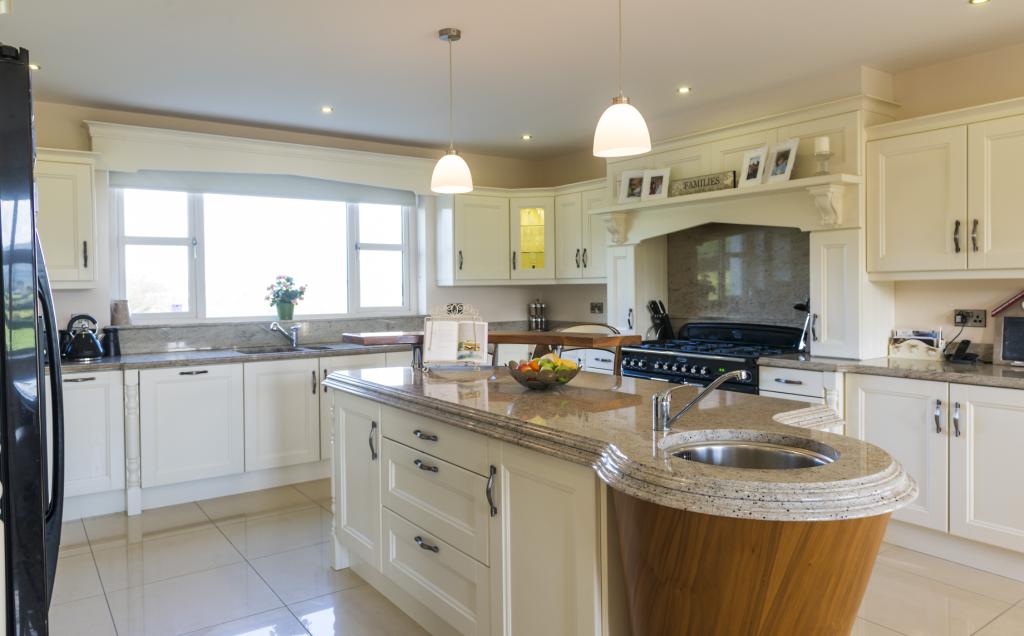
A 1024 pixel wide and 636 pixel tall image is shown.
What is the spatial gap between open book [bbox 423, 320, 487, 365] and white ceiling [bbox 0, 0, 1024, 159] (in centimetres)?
140

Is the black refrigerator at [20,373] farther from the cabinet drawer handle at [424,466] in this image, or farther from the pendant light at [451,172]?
the pendant light at [451,172]

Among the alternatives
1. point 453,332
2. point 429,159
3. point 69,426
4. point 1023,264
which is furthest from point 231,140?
point 1023,264

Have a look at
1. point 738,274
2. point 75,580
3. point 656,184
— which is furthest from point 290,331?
point 738,274

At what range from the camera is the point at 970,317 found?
3.78m

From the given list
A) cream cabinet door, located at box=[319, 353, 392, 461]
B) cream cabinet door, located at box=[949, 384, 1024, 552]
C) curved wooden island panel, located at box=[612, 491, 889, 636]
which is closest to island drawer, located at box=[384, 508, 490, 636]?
curved wooden island panel, located at box=[612, 491, 889, 636]

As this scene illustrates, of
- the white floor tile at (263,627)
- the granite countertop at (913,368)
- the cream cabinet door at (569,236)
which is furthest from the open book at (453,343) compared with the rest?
the cream cabinet door at (569,236)

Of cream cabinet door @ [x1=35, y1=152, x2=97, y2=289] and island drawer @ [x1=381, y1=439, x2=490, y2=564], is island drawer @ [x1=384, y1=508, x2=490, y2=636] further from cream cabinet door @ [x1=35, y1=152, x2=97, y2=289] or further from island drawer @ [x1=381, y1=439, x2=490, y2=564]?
cream cabinet door @ [x1=35, y1=152, x2=97, y2=289]

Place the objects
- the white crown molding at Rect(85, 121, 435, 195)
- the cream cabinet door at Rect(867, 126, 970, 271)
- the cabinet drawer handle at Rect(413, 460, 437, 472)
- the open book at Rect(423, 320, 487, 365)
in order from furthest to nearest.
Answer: the white crown molding at Rect(85, 121, 435, 195), the cream cabinet door at Rect(867, 126, 970, 271), the open book at Rect(423, 320, 487, 365), the cabinet drawer handle at Rect(413, 460, 437, 472)

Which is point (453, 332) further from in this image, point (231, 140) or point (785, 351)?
point (231, 140)

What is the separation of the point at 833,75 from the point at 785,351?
1664mm

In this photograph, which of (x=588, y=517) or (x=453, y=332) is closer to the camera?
(x=588, y=517)

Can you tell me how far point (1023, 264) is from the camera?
332 cm

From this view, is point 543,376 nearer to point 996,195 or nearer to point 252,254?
point 996,195

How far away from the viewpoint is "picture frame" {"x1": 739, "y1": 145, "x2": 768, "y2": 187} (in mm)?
4145
